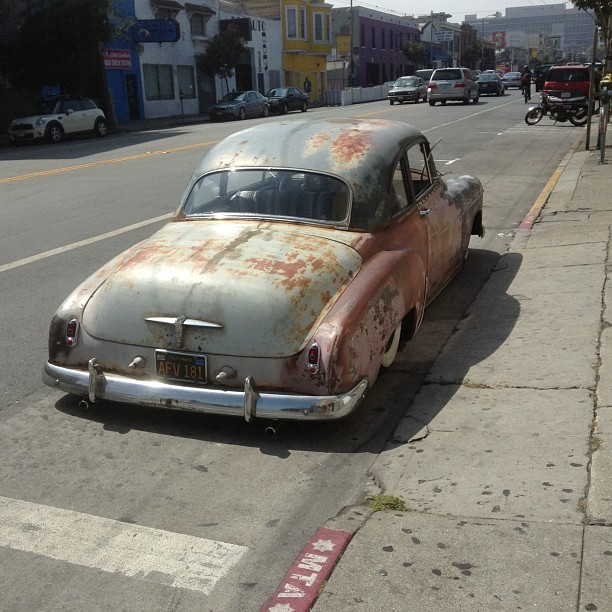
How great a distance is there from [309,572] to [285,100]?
44077 mm

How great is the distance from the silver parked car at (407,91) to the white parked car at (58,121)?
2239cm

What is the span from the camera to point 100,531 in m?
3.72

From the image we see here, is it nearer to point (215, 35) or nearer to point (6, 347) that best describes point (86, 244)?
point (6, 347)

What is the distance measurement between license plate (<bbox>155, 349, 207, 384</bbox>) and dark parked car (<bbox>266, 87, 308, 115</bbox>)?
137ft

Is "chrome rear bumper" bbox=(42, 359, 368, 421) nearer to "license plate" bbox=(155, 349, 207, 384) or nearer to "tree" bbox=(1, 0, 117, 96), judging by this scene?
"license plate" bbox=(155, 349, 207, 384)

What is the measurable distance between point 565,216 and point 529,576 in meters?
8.08

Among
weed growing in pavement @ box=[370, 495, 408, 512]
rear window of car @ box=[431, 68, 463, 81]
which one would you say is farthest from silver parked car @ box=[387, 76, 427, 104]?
weed growing in pavement @ box=[370, 495, 408, 512]

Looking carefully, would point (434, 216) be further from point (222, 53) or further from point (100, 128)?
point (222, 53)

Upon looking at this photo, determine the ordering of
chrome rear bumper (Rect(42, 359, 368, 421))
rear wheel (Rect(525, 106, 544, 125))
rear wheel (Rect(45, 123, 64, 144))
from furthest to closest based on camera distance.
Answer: rear wheel (Rect(45, 123, 64, 144)), rear wheel (Rect(525, 106, 544, 125)), chrome rear bumper (Rect(42, 359, 368, 421))

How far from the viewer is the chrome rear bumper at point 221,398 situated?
443 centimetres

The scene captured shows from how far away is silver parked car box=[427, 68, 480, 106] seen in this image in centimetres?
4216

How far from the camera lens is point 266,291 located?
4.66 metres

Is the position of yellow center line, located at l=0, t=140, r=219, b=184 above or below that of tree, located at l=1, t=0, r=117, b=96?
below

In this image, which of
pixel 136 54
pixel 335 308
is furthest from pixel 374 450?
pixel 136 54
